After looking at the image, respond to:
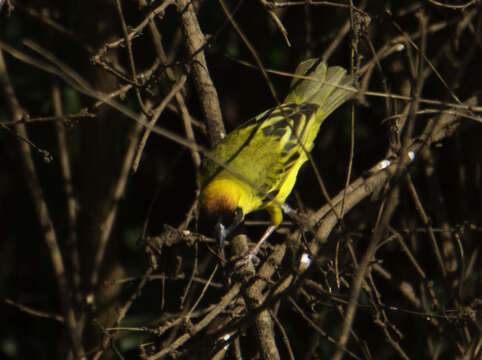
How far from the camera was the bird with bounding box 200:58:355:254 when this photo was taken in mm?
3320

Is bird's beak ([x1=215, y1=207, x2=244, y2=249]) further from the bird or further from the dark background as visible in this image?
the dark background

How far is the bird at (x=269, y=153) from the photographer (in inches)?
131

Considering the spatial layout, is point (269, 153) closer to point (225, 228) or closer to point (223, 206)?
point (223, 206)

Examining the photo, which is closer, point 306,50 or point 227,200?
point 227,200

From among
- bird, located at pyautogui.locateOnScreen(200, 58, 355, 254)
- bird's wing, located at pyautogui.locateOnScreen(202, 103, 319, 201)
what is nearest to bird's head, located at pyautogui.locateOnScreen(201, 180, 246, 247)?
bird, located at pyautogui.locateOnScreen(200, 58, 355, 254)

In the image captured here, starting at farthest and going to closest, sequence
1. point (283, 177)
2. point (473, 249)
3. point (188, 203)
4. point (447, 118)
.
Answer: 1. point (188, 203)
2. point (283, 177)
3. point (473, 249)
4. point (447, 118)

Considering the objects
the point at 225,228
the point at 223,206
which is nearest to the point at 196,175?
the point at 223,206

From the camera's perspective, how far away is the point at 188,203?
14.6ft

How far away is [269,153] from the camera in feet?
12.2

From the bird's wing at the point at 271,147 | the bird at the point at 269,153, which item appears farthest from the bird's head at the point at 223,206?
the bird's wing at the point at 271,147

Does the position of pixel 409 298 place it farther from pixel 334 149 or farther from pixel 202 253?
pixel 202 253

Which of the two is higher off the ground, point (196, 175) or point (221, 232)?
point (196, 175)

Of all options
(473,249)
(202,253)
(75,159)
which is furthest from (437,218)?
(75,159)

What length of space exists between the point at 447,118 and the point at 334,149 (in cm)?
134
